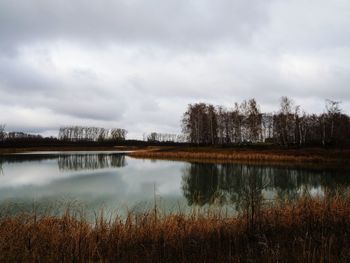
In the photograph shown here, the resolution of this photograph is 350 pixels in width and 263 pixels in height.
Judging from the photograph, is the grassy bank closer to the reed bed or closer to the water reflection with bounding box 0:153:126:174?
the reed bed

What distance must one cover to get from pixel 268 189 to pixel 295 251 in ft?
38.5

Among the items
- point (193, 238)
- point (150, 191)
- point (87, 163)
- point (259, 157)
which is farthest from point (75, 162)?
point (193, 238)

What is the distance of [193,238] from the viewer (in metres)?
5.89

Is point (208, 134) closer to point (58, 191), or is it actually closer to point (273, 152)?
point (273, 152)

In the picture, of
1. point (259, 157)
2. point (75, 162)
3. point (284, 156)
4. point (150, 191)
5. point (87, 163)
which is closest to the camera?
point (150, 191)

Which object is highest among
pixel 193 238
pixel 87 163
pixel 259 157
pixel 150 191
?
pixel 259 157

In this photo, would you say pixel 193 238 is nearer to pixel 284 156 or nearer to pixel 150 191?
pixel 150 191

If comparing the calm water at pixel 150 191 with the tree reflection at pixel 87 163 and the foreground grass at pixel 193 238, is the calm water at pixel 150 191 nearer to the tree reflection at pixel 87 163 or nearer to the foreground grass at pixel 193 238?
the foreground grass at pixel 193 238

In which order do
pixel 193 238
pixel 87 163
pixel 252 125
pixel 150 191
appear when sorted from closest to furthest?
pixel 193 238
pixel 150 191
pixel 87 163
pixel 252 125

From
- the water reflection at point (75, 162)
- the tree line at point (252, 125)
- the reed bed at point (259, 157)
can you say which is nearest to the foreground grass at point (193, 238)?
the water reflection at point (75, 162)

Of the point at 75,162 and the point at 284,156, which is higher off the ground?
the point at 284,156

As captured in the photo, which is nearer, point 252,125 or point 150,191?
point 150,191

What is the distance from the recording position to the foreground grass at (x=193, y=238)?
461 cm

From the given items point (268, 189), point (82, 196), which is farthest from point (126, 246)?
point (268, 189)
